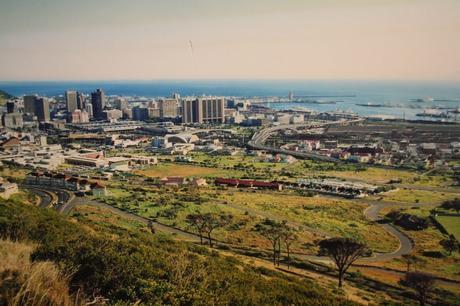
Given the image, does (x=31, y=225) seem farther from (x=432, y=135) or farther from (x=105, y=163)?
(x=432, y=135)

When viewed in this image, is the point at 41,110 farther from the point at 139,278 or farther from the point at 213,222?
the point at 139,278

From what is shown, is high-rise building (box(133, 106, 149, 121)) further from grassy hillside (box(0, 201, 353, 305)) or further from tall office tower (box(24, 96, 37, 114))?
grassy hillside (box(0, 201, 353, 305))

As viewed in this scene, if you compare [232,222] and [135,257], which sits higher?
[135,257]

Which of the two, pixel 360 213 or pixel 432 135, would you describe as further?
pixel 432 135

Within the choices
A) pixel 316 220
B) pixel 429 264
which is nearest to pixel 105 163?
pixel 316 220

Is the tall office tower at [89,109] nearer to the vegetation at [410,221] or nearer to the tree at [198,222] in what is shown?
the tree at [198,222]

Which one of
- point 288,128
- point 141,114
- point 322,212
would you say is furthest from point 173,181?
point 141,114
